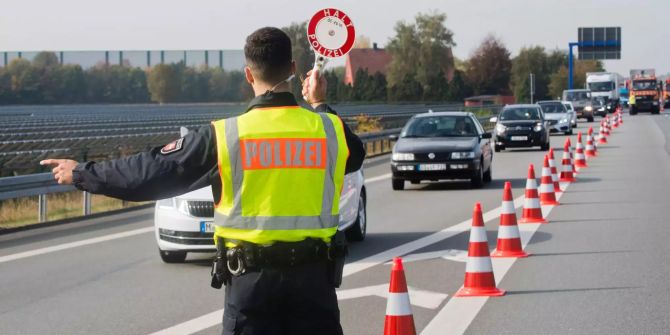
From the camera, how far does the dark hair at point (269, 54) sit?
4.13 m

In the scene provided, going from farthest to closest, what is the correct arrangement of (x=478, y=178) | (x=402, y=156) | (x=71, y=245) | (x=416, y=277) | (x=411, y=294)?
(x=478, y=178) → (x=402, y=156) → (x=71, y=245) → (x=416, y=277) → (x=411, y=294)

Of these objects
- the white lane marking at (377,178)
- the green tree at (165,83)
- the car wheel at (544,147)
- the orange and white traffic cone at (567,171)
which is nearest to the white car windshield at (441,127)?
the white lane marking at (377,178)

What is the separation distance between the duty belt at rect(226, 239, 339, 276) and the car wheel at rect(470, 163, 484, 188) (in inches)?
722

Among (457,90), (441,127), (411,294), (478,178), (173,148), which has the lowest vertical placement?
(478,178)

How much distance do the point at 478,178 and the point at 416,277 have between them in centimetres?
1179

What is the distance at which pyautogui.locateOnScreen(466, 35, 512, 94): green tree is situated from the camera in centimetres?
14938

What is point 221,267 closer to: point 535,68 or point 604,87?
point 604,87

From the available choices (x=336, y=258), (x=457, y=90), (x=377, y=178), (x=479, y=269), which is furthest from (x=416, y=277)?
(x=457, y=90)

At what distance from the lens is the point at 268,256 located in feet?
13.2

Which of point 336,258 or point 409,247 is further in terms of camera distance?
point 409,247

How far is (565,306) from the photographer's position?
9258 mm

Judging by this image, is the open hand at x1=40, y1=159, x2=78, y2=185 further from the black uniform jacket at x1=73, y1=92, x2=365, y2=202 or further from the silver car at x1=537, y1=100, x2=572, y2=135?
the silver car at x1=537, y1=100, x2=572, y2=135

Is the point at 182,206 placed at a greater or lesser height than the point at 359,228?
greater

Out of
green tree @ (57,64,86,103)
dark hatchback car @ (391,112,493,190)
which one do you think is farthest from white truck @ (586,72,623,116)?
green tree @ (57,64,86,103)
